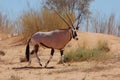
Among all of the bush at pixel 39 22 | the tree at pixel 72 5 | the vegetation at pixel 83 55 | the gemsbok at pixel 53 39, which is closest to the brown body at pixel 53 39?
the gemsbok at pixel 53 39

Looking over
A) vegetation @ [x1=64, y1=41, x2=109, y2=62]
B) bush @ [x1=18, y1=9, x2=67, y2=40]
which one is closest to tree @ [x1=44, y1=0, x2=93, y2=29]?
bush @ [x1=18, y1=9, x2=67, y2=40]

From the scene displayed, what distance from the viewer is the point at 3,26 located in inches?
1411

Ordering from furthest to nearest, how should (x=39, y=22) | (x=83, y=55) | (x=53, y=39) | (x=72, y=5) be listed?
(x=72, y=5), (x=39, y=22), (x=83, y=55), (x=53, y=39)

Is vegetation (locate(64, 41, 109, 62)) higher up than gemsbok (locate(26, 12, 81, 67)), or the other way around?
gemsbok (locate(26, 12, 81, 67))

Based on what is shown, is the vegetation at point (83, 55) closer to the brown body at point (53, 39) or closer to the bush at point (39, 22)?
the brown body at point (53, 39)

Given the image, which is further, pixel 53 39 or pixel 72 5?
pixel 72 5

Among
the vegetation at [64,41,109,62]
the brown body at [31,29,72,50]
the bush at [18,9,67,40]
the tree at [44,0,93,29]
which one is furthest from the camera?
the tree at [44,0,93,29]

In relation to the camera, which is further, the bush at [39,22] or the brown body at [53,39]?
the bush at [39,22]

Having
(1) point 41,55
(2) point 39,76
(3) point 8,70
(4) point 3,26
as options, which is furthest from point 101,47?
(4) point 3,26

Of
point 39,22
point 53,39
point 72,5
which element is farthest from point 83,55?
point 72,5

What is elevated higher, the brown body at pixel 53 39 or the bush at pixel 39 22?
the brown body at pixel 53 39

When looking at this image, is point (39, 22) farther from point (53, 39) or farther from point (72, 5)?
point (53, 39)

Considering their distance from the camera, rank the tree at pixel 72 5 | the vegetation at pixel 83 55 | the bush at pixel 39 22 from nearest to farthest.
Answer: the vegetation at pixel 83 55
the bush at pixel 39 22
the tree at pixel 72 5

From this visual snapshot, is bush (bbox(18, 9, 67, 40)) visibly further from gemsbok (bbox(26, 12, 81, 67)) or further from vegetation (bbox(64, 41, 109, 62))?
gemsbok (bbox(26, 12, 81, 67))
